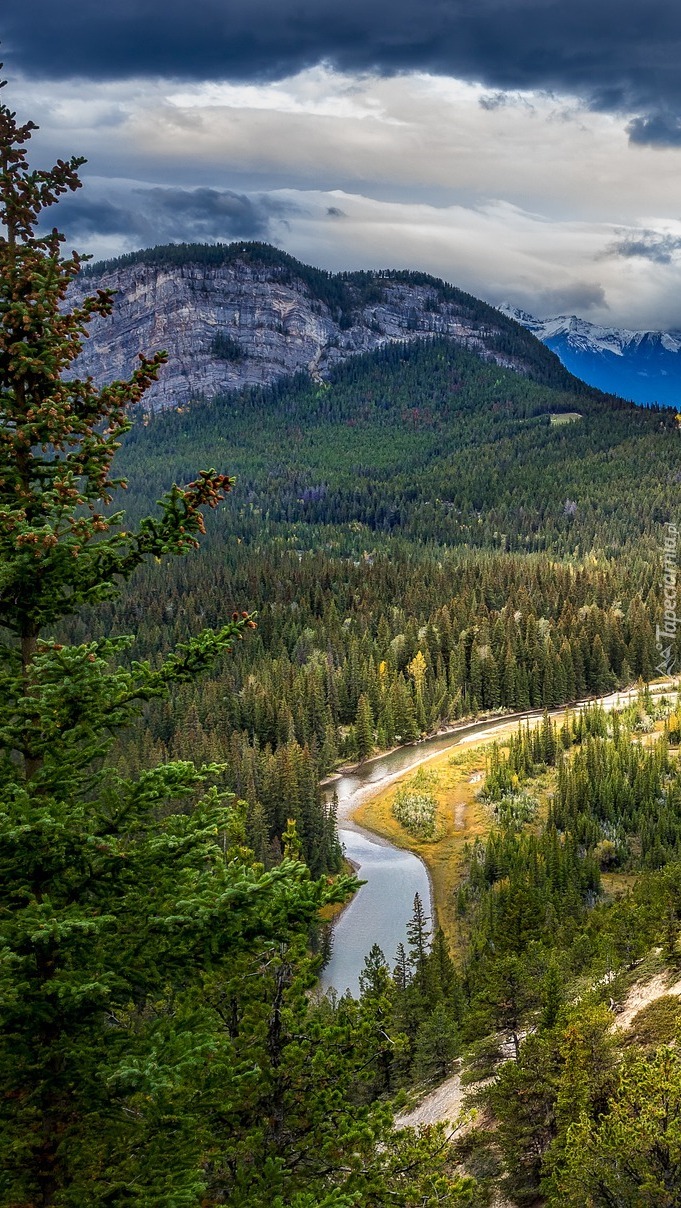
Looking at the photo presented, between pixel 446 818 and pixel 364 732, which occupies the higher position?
pixel 364 732

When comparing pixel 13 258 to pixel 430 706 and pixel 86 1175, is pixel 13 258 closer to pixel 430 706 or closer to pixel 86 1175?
pixel 86 1175

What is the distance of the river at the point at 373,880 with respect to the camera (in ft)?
234

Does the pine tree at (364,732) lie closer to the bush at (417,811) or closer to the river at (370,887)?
the river at (370,887)

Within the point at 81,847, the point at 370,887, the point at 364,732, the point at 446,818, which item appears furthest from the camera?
the point at 364,732

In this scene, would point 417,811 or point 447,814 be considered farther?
point 447,814

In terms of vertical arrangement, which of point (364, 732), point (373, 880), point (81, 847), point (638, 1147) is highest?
point (81, 847)

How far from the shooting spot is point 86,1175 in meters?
10.3

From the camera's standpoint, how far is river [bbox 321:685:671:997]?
71.2 m

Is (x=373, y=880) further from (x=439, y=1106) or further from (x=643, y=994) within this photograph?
(x=643, y=994)

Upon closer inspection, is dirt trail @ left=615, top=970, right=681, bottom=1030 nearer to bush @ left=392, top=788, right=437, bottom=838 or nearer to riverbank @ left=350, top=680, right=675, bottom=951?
riverbank @ left=350, top=680, right=675, bottom=951

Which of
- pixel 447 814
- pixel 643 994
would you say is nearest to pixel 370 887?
pixel 447 814

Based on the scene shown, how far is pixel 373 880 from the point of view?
8675 centimetres

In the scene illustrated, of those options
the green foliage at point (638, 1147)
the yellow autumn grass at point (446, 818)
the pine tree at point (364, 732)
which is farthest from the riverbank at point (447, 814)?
the green foliage at point (638, 1147)

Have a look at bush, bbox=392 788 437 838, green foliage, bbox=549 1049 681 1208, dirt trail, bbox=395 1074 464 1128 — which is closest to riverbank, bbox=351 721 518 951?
bush, bbox=392 788 437 838
